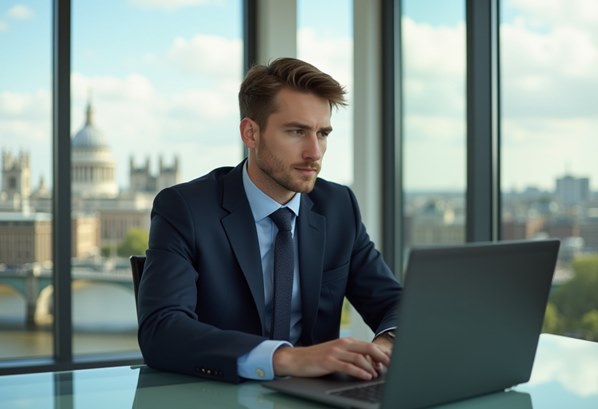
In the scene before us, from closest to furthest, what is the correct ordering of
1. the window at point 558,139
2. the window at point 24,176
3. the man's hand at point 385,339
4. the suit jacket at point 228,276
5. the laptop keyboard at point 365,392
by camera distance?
the laptop keyboard at point 365,392, the suit jacket at point 228,276, the man's hand at point 385,339, the window at point 558,139, the window at point 24,176

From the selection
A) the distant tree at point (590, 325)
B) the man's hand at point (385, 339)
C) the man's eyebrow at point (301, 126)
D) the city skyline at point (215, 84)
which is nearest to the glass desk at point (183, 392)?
the man's hand at point (385, 339)

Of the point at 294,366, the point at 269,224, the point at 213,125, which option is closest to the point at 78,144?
the point at 213,125

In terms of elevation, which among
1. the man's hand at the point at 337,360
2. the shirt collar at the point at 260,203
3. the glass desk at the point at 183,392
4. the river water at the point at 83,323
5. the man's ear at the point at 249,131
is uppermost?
the man's ear at the point at 249,131

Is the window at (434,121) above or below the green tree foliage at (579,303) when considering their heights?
above

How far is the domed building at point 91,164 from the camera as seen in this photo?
408 centimetres

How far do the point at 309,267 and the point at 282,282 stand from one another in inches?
3.7

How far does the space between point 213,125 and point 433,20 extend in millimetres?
1246

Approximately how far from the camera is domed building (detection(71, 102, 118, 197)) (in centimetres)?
408

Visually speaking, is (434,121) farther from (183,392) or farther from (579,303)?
(183,392)

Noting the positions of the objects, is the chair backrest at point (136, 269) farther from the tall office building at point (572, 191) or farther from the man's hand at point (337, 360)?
the tall office building at point (572, 191)

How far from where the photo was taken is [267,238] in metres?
2.01

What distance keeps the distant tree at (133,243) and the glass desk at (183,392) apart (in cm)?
261

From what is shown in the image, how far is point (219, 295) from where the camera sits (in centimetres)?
189

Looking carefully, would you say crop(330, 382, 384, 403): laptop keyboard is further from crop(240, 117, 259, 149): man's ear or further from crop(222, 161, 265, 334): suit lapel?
crop(240, 117, 259, 149): man's ear
